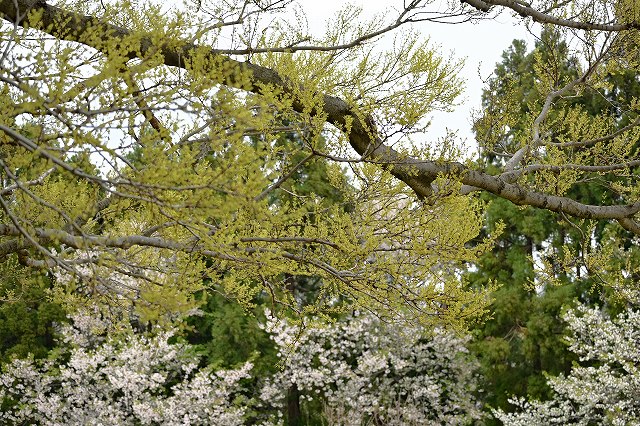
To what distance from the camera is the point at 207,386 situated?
41.7ft

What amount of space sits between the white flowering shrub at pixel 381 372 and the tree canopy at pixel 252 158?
7.52m

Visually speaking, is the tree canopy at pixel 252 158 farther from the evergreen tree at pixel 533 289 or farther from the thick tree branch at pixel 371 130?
the evergreen tree at pixel 533 289

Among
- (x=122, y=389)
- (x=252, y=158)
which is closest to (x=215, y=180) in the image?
(x=252, y=158)

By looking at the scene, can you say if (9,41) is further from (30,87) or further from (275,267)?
(275,267)

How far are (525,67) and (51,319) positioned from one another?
418 inches

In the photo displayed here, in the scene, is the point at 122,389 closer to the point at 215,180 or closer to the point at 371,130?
the point at 371,130

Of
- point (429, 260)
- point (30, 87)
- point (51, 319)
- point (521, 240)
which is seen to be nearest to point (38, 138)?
point (30, 87)

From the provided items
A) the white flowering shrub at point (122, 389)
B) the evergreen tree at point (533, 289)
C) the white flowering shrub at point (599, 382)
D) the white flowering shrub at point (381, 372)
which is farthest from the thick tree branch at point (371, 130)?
the white flowering shrub at point (381, 372)

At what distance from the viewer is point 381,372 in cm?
1441

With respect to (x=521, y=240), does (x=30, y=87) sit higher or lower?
lower

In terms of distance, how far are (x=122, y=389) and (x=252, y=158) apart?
10833mm

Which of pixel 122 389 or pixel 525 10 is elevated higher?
A: pixel 525 10

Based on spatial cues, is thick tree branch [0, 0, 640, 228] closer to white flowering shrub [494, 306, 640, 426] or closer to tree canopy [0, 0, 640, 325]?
tree canopy [0, 0, 640, 325]

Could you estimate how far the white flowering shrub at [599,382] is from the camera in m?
10.4
